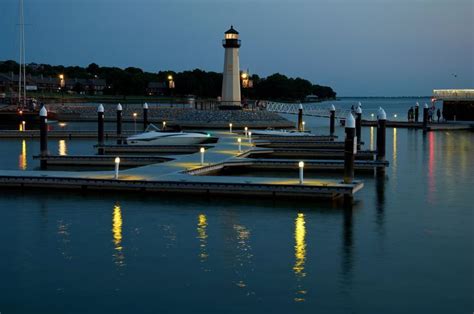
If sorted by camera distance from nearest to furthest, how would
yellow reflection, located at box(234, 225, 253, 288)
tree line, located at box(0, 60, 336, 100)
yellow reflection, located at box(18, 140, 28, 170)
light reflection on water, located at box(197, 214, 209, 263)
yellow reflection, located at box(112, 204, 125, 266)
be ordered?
yellow reflection, located at box(234, 225, 253, 288)
yellow reflection, located at box(112, 204, 125, 266)
light reflection on water, located at box(197, 214, 209, 263)
yellow reflection, located at box(18, 140, 28, 170)
tree line, located at box(0, 60, 336, 100)

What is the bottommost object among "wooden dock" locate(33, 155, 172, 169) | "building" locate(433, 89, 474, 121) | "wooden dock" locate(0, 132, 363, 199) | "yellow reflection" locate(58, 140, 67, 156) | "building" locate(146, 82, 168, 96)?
"wooden dock" locate(0, 132, 363, 199)

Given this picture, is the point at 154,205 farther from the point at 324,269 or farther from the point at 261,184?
the point at 324,269

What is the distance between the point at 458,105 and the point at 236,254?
5068 centimetres

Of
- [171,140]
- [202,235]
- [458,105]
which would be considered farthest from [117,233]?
[458,105]

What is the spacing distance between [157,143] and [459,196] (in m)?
15.9

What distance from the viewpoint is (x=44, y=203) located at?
18875 mm

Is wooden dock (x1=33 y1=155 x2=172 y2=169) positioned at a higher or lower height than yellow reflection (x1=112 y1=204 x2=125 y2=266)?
higher

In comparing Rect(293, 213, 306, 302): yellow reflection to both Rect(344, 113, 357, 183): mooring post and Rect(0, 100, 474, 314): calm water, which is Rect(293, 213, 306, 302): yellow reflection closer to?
Rect(0, 100, 474, 314): calm water

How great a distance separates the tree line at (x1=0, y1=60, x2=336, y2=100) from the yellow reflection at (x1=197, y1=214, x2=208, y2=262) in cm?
9806

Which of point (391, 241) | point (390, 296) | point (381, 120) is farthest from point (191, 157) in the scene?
point (390, 296)

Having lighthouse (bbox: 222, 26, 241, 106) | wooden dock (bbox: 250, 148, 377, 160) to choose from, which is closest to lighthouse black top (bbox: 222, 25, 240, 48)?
lighthouse (bbox: 222, 26, 241, 106)

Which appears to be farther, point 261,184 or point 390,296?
point 261,184

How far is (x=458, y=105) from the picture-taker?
6053 centimetres

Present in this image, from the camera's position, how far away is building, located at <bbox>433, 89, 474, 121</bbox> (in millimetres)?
59438
